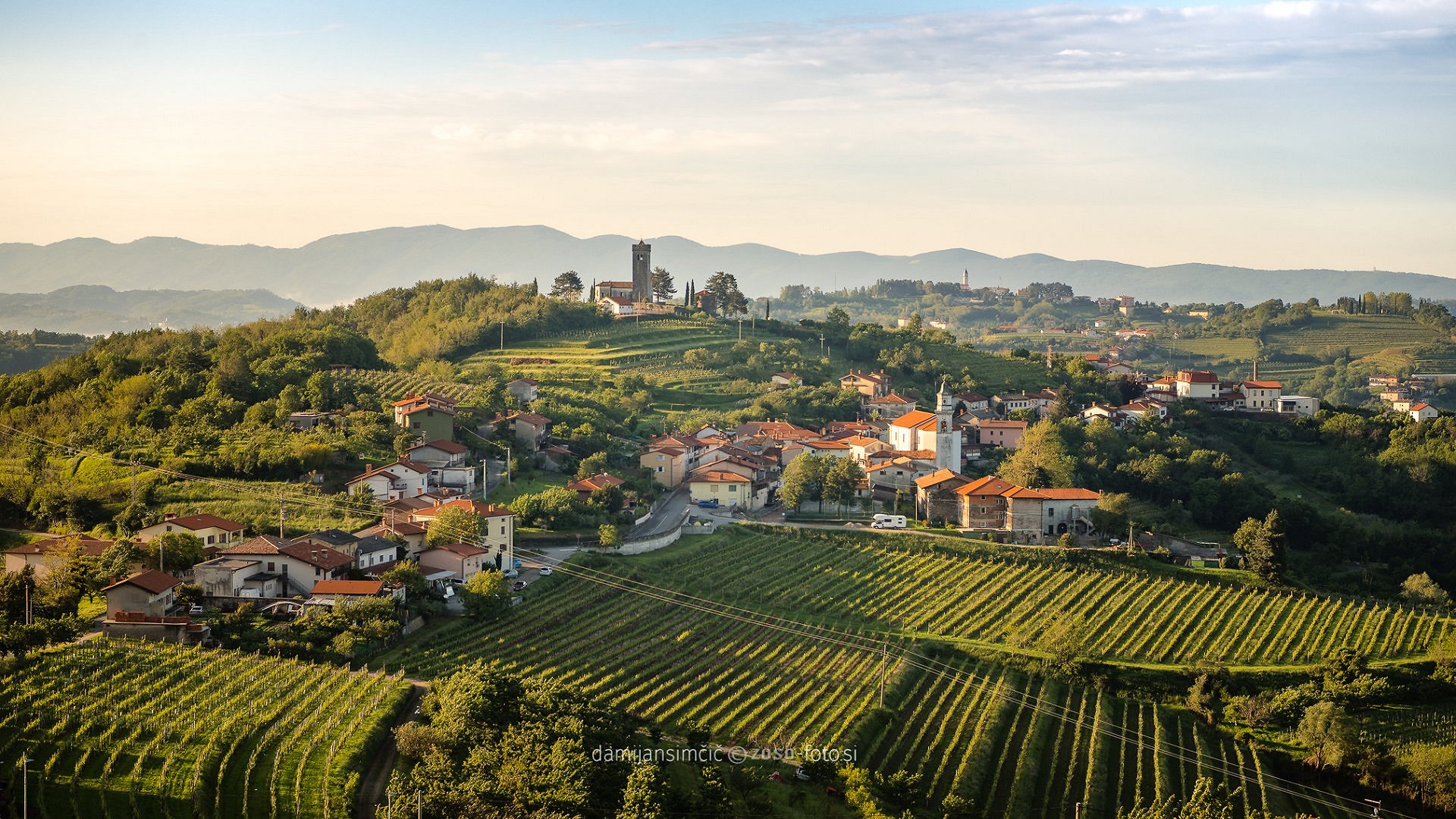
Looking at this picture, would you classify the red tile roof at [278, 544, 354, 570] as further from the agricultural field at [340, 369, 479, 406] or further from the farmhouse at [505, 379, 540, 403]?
the farmhouse at [505, 379, 540, 403]

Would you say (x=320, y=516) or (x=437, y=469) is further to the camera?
(x=437, y=469)

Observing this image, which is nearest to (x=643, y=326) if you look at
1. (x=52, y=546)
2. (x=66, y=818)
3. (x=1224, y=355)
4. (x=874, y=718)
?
(x=52, y=546)

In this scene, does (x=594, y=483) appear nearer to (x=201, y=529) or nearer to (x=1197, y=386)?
(x=201, y=529)

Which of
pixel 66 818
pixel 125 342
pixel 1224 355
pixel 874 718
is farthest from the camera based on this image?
pixel 1224 355

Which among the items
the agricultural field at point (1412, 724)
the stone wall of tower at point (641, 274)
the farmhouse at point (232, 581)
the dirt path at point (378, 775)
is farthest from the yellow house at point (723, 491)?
the stone wall of tower at point (641, 274)

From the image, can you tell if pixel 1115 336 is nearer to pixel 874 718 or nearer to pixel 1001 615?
pixel 1001 615

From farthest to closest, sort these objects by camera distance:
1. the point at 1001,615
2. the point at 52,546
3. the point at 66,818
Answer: the point at 1001,615 → the point at 52,546 → the point at 66,818

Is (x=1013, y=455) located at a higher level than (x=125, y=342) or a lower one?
lower
